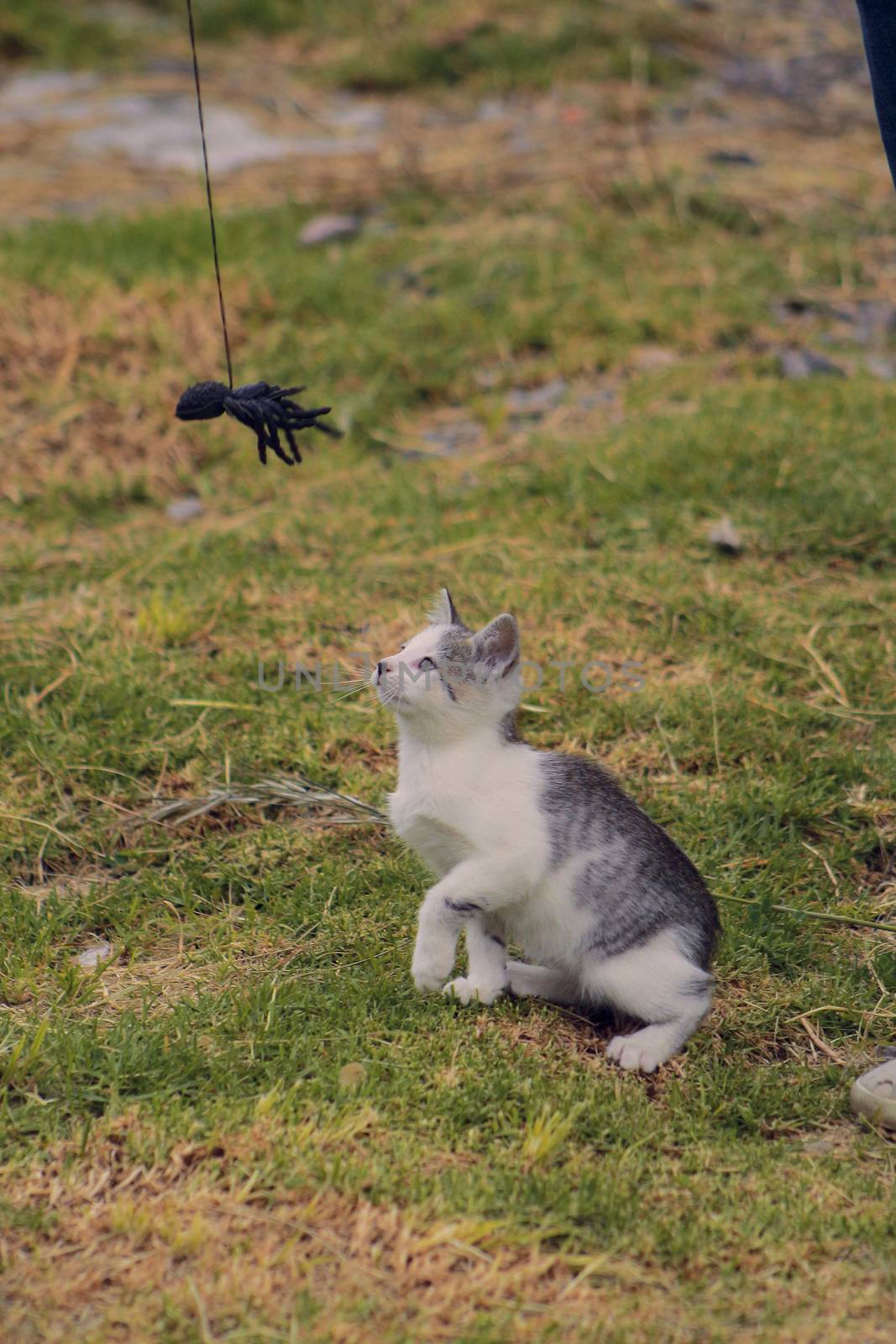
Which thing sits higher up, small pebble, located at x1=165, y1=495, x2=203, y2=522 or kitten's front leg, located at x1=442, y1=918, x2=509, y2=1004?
small pebble, located at x1=165, y1=495, x2=203, y2=522

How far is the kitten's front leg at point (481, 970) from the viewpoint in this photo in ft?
9.67

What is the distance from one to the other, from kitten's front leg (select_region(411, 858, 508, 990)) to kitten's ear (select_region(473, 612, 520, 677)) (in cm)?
43

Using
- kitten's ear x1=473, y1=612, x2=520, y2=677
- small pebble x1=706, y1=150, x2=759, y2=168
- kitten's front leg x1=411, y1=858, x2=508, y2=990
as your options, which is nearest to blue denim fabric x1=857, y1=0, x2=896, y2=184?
kitten's ear x1=473, y1=612, x2=520, y2=677

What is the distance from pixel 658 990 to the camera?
2.84m

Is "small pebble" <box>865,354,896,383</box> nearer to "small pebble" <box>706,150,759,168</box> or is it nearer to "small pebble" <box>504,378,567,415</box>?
"small pebble" <box>504,378,567,415</box>

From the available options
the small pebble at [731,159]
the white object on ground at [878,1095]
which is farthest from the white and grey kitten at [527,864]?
the small pebble at [731,159]

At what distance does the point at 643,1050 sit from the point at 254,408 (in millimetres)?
1603

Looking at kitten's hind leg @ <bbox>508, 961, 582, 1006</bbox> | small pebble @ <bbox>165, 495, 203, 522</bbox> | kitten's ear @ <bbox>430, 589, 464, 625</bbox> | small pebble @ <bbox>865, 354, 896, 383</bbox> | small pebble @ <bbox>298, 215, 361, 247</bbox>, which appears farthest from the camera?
small pebble @ <bbox>298, 215, 361, 247</bbox>

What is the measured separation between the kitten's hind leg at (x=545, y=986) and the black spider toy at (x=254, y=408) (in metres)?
1.25

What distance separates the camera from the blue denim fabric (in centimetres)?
303

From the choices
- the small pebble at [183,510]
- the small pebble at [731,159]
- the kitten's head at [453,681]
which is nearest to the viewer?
the kitten's head at [453,681]

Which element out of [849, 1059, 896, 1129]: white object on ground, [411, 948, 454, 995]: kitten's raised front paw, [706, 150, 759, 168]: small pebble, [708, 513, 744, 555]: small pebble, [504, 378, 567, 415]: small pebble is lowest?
[849, 1059, 896, 1129]: white object on ground

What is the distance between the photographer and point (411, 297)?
6.73m

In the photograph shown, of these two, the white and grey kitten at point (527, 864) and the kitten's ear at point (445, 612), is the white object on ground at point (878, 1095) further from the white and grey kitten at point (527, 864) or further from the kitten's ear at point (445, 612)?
the kitten's ear at point (445, 612)
